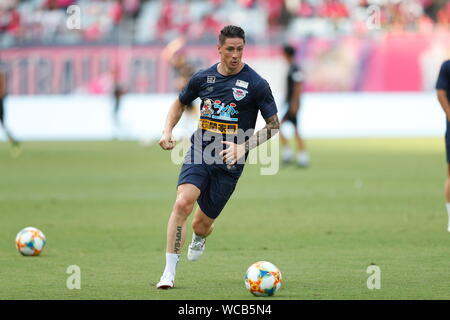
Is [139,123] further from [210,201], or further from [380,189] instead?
[210,201]

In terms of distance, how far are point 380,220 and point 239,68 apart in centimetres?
530

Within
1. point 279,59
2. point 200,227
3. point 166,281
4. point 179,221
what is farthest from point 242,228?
point 279,59

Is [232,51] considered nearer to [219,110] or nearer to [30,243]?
[219,110]

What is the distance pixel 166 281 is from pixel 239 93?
1903 millimetres

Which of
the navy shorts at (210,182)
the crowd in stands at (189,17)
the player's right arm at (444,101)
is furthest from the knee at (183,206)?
the crowd in stands at (189,17)

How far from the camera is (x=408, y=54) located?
33.2 meters

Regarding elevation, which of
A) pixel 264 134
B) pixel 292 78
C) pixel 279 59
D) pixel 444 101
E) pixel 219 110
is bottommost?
pixel 264 134

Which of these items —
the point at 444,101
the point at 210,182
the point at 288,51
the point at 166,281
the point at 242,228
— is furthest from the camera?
the point at 288,51

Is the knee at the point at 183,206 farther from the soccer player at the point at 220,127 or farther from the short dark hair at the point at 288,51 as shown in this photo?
the short dark hair at the point at 288,51

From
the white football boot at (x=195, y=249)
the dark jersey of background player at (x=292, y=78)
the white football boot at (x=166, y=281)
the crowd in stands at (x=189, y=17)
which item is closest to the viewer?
the white football boot at (x=166, y=281)

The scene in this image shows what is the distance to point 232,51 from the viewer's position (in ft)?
28.7

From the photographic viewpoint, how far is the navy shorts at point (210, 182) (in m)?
9.02

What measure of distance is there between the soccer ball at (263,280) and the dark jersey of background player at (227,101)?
140 centimetres

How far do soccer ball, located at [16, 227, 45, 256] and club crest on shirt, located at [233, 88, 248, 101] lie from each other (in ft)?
9.99
